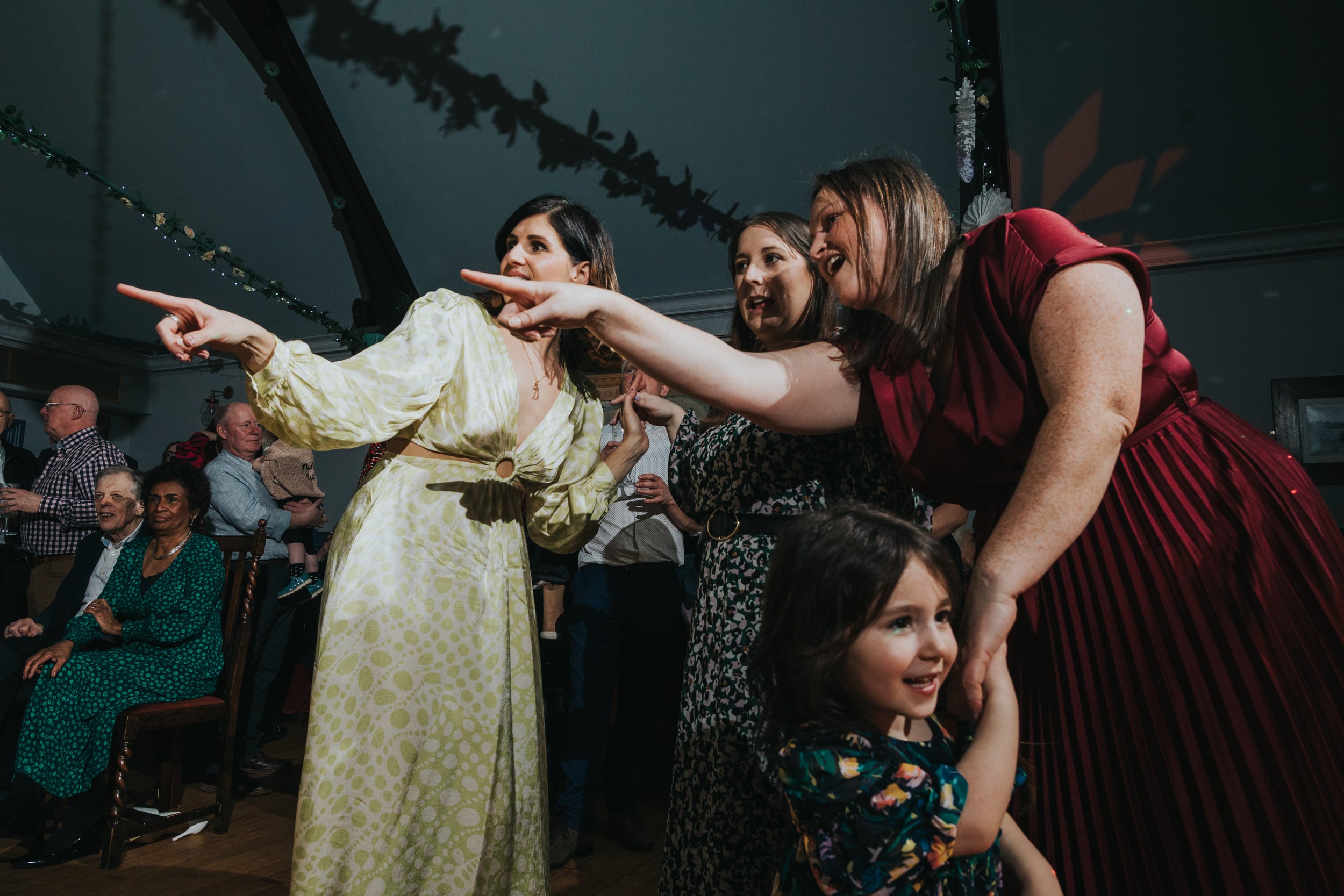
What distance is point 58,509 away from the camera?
3801mm

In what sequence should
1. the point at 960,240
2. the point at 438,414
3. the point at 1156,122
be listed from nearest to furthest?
the point at 960,240
the point at 438,414
the point at 1156,122

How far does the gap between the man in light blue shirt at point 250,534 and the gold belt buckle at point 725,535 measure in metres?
2.97

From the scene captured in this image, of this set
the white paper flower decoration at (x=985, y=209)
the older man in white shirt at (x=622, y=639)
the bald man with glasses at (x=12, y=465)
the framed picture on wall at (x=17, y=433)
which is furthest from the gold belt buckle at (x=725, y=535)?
the framed picture on wall at (x=17, y=433)

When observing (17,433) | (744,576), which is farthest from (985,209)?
(17,433)

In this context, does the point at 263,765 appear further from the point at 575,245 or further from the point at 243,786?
the point at 575,245

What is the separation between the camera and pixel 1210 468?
805 mm

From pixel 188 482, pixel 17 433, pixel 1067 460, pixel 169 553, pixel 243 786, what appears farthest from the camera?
pixel 17 433

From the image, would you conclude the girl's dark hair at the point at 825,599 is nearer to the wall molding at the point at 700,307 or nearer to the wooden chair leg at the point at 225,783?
the wooden chair leg at the point at 225,783

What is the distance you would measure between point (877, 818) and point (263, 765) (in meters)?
3.57

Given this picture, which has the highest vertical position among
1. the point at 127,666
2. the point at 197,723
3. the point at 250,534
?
the point at 250,534

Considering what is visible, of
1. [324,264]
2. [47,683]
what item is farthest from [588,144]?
[47,683]

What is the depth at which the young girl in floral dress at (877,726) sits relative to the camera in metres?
0.79

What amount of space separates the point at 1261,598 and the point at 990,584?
25 centimetres

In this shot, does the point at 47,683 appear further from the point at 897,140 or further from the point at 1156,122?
the point at 1156,122
